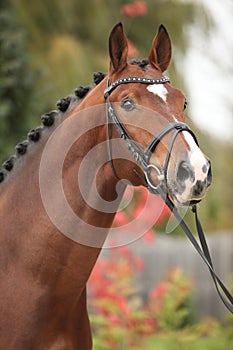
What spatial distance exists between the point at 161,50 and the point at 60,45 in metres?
6.60

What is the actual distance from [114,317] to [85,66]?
4183 millimetres

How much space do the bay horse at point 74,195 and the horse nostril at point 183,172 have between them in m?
0.18

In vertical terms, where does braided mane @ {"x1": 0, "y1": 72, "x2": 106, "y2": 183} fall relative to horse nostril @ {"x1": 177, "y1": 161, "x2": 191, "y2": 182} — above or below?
above

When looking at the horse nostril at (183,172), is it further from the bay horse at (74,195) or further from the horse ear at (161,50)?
the horse ear at (161,50)

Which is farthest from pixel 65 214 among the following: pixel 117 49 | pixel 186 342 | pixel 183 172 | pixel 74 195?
pixel 186 342

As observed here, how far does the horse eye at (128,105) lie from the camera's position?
2.81 metres

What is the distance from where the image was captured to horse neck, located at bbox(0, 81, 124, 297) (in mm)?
2963

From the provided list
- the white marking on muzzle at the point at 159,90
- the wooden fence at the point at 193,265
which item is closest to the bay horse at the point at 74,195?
the white marking on muzzle at the point at 159,90

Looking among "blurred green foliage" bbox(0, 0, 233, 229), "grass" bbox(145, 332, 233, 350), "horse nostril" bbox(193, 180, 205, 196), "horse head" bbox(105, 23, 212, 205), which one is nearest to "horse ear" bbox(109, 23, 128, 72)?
"horse head" bbox(105, 23, 212, 205)

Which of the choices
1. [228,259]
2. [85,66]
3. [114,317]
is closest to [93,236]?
[114,317]

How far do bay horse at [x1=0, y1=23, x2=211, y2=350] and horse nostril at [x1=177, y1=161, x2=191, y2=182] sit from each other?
A: 7.1 inches

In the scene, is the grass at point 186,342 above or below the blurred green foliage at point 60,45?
below

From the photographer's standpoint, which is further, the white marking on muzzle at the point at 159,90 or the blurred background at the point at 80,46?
the blurred background at the point at 80,46

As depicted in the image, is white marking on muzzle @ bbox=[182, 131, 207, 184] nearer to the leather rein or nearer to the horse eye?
the leather rein
